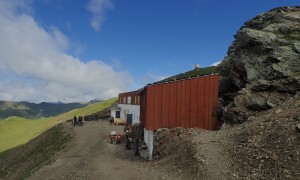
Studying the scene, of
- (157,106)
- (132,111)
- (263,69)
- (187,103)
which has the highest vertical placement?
(263,69)

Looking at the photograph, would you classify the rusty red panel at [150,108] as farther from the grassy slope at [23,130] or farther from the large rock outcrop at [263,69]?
the grassy slope at [23,130]

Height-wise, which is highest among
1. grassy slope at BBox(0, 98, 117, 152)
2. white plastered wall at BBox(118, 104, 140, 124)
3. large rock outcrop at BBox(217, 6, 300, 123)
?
large rock outcrop at BBox(217, 6, 300, 123)

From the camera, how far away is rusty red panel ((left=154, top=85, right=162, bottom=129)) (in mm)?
36000

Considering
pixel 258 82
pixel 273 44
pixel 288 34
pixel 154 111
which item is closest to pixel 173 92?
pixel 154 111

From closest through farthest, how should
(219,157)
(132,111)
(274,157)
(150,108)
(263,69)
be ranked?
(274,157)
(219,157)
(150,108)
(263,69)
(132,111)

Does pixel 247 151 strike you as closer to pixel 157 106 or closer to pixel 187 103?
pixel 187 103

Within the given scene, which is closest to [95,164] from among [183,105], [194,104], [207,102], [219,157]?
[183,105]

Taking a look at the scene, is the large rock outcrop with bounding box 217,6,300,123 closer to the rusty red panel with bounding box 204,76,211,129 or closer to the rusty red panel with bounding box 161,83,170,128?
the rusty red panel with bounding box 204,76,211,129

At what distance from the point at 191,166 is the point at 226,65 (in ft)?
73.9

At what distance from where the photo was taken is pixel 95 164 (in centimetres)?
3206

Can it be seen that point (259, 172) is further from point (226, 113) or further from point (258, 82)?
point (258, 82)

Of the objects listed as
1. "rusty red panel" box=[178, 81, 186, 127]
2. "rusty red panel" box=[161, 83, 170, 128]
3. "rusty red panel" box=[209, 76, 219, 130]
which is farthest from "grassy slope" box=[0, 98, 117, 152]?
"rusty red panel" box=[209, 76, 219, 130]

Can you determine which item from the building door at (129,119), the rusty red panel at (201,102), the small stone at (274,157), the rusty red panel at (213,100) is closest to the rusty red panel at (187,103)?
the rusty red panel at (201,102)

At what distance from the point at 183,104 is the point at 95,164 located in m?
11.3
